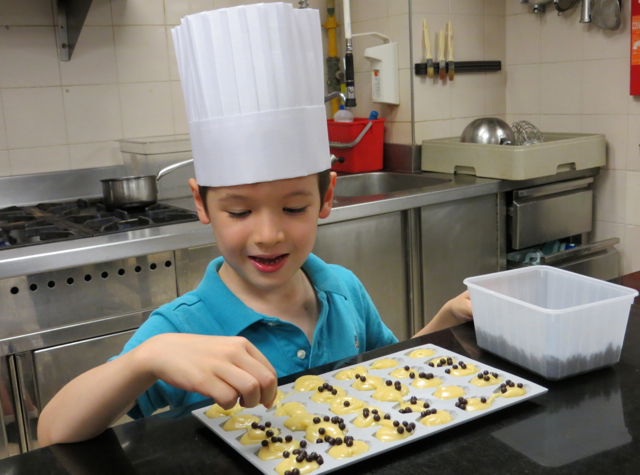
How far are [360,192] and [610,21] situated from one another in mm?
1157

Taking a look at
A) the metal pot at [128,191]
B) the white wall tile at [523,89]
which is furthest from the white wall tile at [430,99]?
the metal pot at [128,191]

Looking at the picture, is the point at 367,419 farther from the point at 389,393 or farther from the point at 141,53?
the point at 141,53

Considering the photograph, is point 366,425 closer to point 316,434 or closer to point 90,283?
point 316,434

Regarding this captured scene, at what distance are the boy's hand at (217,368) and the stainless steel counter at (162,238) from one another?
2.87 feet

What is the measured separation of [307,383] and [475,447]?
0.80 ft

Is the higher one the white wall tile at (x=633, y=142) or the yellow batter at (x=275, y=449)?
the white wall tile at (x=633, y=142)

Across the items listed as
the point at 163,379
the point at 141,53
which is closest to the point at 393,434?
the point at 163,379

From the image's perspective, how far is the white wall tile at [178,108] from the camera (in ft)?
8.03

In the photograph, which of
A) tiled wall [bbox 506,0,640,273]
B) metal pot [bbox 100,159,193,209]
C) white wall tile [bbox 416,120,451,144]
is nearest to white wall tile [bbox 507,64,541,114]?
tiled wall [bbox 506,0,640,273]

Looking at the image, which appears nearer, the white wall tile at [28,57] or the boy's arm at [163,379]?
the boy's arm at [163,379]

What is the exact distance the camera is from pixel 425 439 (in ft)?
2.28

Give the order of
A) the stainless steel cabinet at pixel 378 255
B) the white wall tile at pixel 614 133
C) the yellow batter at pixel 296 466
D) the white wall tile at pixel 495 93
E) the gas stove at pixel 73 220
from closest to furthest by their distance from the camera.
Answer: the yellow batter at pixel 296 466 → the gas stove at pixel 73 220 → the stainless steel cabinet at pixel 378 255 → the white wall tile at pixel 614 133 → the white wall tile at pixel 495 93

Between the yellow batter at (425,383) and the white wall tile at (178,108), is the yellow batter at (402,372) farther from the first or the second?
the white wall tile at (178,108)

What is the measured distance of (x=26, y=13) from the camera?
2135 mm
